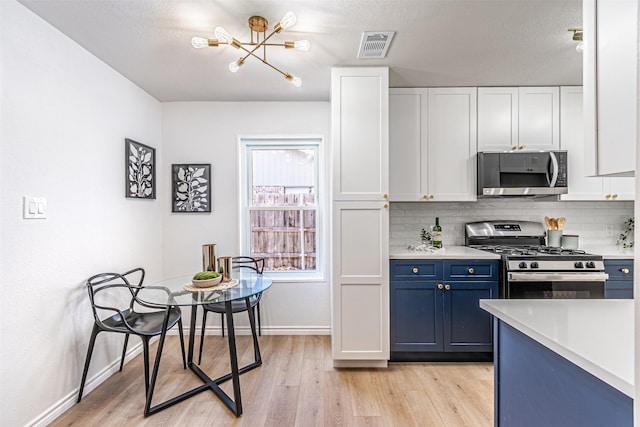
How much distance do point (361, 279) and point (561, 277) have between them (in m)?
1.57

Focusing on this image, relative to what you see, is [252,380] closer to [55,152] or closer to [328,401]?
[328,401]

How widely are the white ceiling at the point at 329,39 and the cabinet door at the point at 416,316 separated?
A: 1.77 meters

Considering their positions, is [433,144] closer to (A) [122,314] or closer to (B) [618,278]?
(B) [618,278]

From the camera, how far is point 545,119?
2986 millimetres

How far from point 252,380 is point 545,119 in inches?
132

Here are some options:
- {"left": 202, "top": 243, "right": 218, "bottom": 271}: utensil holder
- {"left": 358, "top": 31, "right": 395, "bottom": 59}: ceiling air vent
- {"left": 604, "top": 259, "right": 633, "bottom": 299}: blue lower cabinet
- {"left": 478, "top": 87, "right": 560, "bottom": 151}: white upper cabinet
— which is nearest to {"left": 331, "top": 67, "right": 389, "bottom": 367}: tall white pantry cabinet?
{"left": 358, "top": 31, "right": 395, "bottom": 59}: ceiling air vent

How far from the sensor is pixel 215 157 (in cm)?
335

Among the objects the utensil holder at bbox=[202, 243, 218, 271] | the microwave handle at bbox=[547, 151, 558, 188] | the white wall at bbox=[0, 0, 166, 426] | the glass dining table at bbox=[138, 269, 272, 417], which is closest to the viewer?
the white wall at bbox=[0, 0, 166, 426]

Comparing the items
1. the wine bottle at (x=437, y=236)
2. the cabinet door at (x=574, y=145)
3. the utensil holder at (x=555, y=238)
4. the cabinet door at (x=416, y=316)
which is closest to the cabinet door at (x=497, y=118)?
the cabinet door at (x=574, y=145)

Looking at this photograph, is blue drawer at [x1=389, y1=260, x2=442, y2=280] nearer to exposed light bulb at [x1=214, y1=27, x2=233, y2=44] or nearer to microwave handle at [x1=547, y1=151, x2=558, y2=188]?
microwave handle at [x1=547, y1=151, x2=558, y2=188]

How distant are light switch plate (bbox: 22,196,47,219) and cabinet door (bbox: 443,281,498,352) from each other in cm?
283

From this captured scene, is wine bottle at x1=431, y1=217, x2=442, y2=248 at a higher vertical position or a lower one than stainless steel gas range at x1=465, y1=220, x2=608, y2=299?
higher

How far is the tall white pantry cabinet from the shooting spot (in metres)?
2.60

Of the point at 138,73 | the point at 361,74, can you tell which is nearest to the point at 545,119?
the point at 361,74
